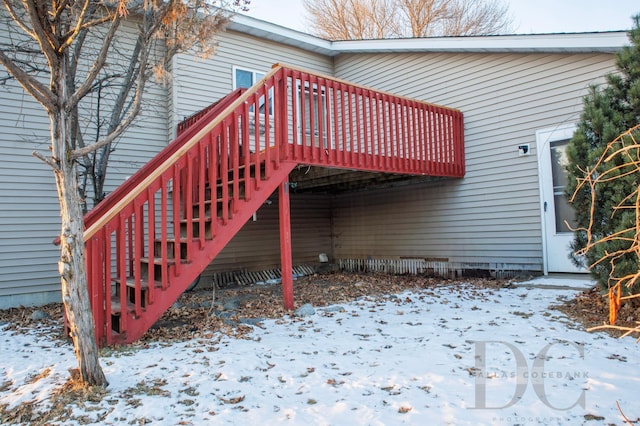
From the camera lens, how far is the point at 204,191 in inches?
A: 189

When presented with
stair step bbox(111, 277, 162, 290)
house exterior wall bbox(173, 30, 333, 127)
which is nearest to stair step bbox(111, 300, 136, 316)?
stair step bbox(111, 277, 162, 290)

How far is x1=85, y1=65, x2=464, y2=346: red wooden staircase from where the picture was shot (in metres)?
3.88

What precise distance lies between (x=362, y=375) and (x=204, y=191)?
2705 mm

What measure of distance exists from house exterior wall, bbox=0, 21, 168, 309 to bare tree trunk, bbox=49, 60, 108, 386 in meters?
4.29

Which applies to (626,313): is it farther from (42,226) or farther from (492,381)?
(42,226)

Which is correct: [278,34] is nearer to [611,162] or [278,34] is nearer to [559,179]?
[559,179]

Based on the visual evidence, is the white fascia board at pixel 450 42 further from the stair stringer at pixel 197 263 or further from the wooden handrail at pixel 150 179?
the stair stringer at pixel 197 263

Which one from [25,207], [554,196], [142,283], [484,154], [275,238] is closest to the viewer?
[142,283]

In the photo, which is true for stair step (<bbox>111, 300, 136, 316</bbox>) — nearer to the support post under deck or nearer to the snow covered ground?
the snow covered ground

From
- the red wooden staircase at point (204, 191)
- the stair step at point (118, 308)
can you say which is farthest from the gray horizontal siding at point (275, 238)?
the stair step at point (118, 308)

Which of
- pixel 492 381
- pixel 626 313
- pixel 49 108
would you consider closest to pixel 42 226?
pixel 49 108

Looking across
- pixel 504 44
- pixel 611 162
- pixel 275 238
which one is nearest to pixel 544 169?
pixel 504 44

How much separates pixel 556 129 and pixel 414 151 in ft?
6.87

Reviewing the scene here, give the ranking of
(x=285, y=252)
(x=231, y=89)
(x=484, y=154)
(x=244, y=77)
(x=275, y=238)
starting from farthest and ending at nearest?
(x=275, y=238), (x=244, y=77), (x=231, y=89), (x=484, y=154), (x=285, y=252)
